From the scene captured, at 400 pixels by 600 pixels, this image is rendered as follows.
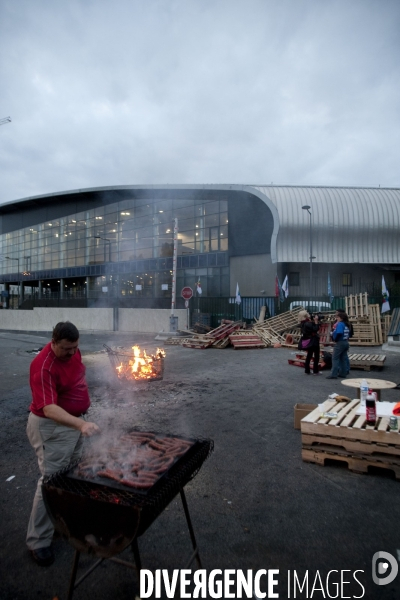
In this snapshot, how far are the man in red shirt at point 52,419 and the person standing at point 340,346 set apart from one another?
6632 mm

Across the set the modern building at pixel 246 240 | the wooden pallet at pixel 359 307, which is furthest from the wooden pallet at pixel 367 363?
the modern building at pixel 246 240

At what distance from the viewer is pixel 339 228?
82.9 ft

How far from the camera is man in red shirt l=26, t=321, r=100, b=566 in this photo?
2.42m

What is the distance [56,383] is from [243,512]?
78.6 inches

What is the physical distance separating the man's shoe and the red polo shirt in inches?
37.4

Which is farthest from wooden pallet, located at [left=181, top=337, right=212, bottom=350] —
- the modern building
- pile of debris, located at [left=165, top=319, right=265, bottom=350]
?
the modern building

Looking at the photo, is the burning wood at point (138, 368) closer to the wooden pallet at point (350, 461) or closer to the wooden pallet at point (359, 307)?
the wooden pallet at point (350, 461)

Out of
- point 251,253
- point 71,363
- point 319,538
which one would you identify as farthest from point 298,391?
point 251,253

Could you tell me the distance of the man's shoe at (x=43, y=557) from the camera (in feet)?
7.93

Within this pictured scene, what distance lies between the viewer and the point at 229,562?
2.44 meters

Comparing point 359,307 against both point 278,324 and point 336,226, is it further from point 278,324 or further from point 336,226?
point 336,226

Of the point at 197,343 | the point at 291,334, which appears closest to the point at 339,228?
the point at 291,334

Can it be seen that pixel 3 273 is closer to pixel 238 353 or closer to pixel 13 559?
pixel 238 353

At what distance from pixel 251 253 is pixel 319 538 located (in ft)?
74.9
